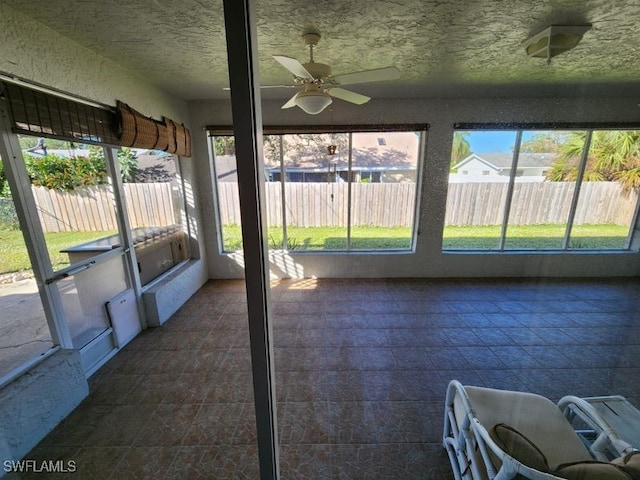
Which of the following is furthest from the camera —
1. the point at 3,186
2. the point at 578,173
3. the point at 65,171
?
the point at 578,173

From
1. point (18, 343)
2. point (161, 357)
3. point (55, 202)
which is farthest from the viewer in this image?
point (161, 357)

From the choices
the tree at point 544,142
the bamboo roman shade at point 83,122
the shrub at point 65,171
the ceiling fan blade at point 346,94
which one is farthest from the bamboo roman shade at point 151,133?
the tree at point 544,142

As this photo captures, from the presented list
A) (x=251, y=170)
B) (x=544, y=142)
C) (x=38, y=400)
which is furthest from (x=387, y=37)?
(x=38, y=400)

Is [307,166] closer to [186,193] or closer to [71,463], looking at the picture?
[186,193]

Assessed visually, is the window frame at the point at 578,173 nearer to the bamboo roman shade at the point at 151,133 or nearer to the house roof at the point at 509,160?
the house roof at the point at 509,160

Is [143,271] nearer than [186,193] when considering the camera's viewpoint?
Yes

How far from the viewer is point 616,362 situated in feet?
6.58

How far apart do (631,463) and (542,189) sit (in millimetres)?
2879

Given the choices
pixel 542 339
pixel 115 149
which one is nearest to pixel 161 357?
pixel 115 149

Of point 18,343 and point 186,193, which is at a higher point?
point 186,193

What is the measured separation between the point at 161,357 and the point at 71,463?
0.85 m

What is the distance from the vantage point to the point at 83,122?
187 cm

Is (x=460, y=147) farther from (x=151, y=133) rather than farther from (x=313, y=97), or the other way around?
(x=151, y=133)

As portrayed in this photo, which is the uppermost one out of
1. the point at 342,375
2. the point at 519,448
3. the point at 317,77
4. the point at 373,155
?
the point at 317,77
